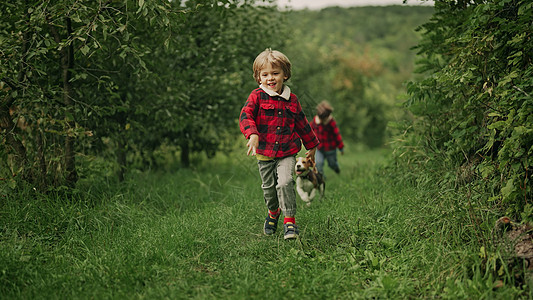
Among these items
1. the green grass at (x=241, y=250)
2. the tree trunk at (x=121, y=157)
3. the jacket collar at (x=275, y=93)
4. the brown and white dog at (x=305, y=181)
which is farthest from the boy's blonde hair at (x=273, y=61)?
the tree trunk at (x=121, y=157)

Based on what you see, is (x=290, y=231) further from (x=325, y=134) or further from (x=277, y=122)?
(x=325, y=134)

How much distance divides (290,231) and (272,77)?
1.36 metres

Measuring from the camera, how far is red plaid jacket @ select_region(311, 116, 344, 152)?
7434 mm

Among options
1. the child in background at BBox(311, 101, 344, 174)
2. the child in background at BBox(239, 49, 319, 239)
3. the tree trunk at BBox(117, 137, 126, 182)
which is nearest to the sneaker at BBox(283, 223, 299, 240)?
the child in background at BBox(239, 49, 319, 239)

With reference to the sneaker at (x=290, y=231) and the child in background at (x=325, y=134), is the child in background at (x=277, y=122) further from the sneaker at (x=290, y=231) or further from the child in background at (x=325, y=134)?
the child in background at (x=325, y=134)

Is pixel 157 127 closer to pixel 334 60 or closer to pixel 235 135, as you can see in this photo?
pixel 235 135

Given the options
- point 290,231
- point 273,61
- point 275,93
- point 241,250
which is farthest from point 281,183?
point 273,61

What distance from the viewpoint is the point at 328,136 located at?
7484 millimetres

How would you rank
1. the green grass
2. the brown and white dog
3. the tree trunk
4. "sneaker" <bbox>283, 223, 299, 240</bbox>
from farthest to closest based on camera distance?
the tree trunk, the brown and white dog, "sneaker" <bbox>283, 223, 299, 240</bbox>, the green grass

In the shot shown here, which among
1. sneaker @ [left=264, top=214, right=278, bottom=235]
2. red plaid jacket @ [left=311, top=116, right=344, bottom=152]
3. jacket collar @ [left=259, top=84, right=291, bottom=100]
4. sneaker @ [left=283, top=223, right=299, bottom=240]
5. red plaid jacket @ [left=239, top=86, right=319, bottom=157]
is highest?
jacket collar @ [left=259, top=84, right=291, bottom=100]

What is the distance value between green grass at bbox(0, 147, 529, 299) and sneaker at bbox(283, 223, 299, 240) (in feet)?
0.24

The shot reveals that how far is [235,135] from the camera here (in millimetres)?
8375

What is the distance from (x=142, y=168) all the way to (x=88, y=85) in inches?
82.3

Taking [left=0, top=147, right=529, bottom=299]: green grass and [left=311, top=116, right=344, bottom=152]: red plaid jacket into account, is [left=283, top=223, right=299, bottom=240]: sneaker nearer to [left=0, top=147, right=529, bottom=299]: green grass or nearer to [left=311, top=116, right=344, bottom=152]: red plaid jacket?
[left=0, top=147, right=529, bottom=299]: green grass
